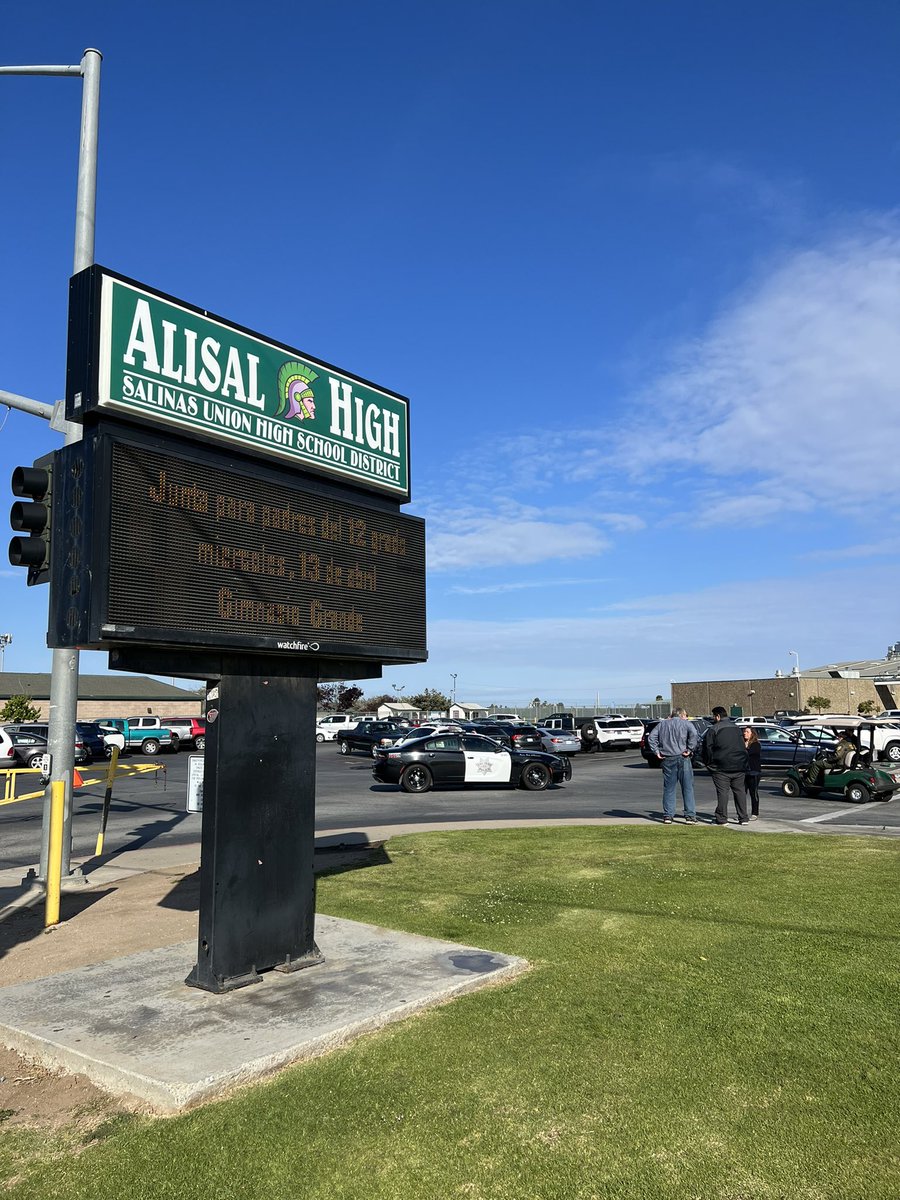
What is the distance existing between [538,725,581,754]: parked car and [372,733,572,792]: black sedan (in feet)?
40.4

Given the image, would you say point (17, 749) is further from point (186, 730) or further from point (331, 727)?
point (331, 727)

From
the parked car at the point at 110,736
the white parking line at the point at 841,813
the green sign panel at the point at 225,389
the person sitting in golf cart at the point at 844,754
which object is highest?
the green sign panel at the point at 225,389

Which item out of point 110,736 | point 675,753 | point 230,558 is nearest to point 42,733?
point 110,736

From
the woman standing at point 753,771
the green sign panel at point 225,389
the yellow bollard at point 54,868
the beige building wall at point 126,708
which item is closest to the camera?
the green sign panel at point 225,389

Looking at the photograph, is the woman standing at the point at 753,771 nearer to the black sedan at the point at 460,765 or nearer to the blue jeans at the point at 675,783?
the blue jeans at the point at 675,783

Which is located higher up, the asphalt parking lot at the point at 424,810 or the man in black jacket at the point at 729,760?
the man in black jacket at the point at 729,760

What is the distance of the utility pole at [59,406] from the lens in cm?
1009

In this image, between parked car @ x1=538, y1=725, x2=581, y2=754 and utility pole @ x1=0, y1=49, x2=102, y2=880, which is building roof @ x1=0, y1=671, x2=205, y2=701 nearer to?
parked car @ x1=538, y1=725, x2=581, y2=754

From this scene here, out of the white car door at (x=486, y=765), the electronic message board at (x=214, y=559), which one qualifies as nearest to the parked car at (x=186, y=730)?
the white car door at (x=486, y=765)

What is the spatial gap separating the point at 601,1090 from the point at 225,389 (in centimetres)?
493

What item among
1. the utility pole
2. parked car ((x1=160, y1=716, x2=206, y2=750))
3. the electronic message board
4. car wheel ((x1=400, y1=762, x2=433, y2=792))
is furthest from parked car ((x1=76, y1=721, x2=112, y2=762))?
the electronic message board

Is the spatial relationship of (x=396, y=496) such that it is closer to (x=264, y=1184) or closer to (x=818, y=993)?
(x=818, y=993)

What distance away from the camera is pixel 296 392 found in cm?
707

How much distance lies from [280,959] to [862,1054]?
3683 millimetres
